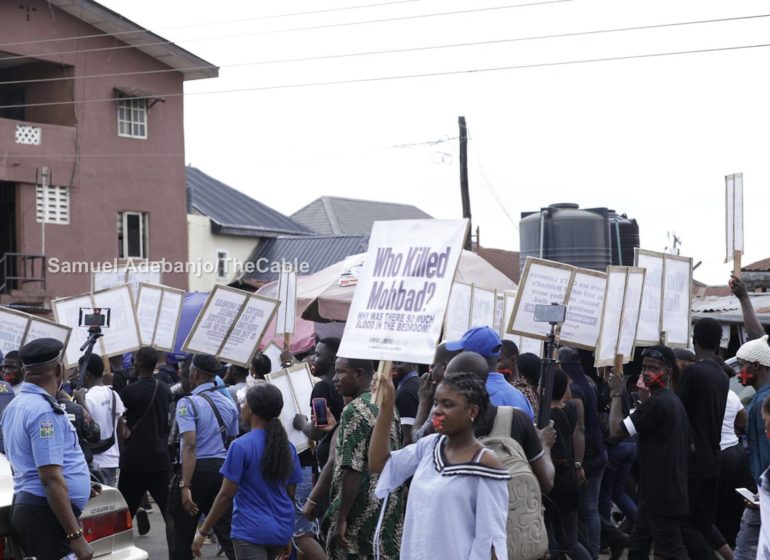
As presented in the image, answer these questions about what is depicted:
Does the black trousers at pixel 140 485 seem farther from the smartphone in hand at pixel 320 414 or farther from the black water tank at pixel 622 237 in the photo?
the black water tank at pixel 622 237

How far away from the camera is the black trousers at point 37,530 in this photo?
560 centimetres

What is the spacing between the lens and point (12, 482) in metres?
5.93

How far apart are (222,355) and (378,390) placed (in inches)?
259

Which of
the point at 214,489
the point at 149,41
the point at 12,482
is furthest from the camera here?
the point at 149,41

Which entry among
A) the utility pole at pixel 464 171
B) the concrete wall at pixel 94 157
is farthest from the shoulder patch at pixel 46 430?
the concrete wall at pixel 94 157

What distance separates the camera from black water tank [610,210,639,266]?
15203mm

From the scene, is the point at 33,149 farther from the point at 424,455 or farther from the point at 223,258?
the point at 424,455

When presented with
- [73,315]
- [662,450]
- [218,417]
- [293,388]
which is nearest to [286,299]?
[73,315]

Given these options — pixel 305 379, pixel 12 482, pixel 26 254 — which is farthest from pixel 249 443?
pixel 26 254

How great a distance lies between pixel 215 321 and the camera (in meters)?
11.3

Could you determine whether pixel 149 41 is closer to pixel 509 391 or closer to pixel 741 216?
pixel 741 216

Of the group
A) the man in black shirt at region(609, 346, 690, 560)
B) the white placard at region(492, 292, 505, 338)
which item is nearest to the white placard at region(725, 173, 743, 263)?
the man in black shirt at region(609, 346, 690, 560)

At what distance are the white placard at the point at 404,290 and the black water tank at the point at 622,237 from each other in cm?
1012

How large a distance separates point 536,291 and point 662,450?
5.73ft
